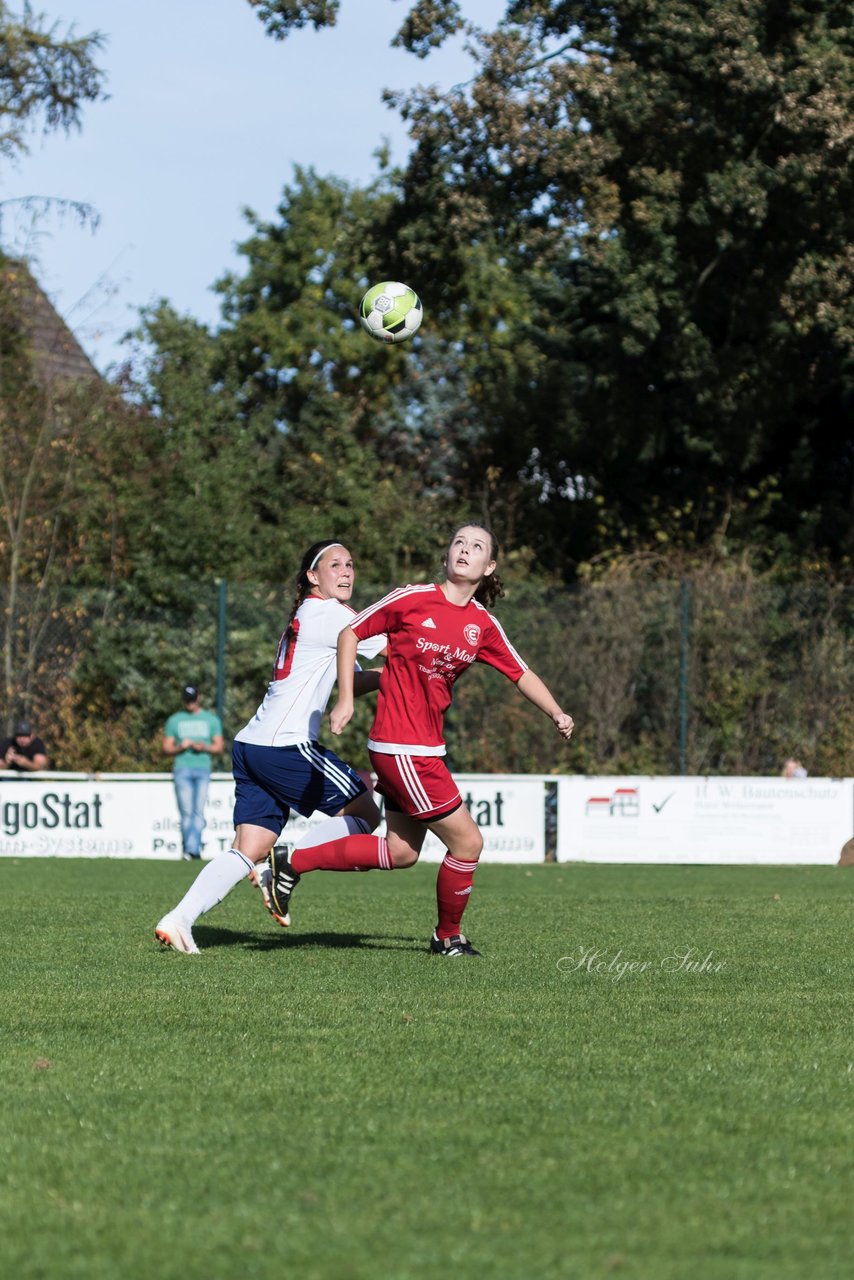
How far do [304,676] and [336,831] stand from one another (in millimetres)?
808

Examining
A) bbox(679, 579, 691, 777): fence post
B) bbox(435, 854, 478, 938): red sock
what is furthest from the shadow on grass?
bbox(679, 579, 691, 777): fence post

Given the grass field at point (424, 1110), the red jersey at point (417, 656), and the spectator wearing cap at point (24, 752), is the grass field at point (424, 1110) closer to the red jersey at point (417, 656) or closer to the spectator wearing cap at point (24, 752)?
the red jersey at point (417, 656)

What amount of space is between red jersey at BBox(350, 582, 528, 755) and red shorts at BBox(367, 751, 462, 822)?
0.14 ft

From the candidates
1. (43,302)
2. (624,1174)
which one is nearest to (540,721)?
(43,302)

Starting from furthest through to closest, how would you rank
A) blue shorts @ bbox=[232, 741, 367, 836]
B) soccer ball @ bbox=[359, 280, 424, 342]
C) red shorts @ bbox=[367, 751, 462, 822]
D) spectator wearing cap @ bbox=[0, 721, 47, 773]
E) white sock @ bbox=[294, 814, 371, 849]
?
spectator wearing cap @ bbox=[0, 721, 47, 773] < soccer ball @ bbox=[359, 280, 424, 342] < white sock @ bbox=[294, 814, 371, 849] < blue shorts @ bbox=[232, 741, 367, 836] < red shorts @ bbox=[367, 751, 462, 822]

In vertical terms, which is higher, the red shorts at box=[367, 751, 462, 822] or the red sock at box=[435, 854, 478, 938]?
the red shorts at box=[367, 751, 462, 822]

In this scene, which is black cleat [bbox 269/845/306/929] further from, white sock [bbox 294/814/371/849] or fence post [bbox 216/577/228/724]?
fence post [bbox 216/577/228/724]

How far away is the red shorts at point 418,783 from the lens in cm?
817

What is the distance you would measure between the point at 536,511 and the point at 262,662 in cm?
1113

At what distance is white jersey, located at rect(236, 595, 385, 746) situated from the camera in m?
8.52

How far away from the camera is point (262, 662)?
2334cm

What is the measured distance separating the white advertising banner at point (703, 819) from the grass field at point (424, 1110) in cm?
1063

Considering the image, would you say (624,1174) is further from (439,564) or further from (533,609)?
(439,564)

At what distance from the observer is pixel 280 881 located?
8367mm
